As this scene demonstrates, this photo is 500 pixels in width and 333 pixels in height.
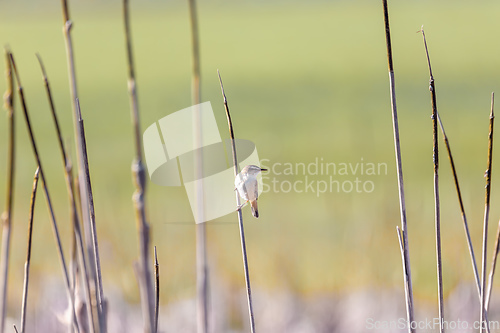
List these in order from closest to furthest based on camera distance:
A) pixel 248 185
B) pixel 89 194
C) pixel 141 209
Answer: pixel 141 209, pixel 89 194, pixel 248 185

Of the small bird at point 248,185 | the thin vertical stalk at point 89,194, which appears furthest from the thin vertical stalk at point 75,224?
the small bird at point 248,185

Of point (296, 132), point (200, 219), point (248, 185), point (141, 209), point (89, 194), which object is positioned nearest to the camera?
point (141, 209)

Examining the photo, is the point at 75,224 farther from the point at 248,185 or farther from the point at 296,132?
the point at 296,132

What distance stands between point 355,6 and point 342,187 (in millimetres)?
11729

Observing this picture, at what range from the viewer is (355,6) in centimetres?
1441

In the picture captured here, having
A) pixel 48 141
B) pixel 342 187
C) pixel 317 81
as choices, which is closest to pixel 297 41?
pixel 317 81

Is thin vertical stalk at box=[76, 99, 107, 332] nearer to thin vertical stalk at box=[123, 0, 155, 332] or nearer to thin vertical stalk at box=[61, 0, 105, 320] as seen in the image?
thin vertical stalk at box=[61, 0, 105, 320]

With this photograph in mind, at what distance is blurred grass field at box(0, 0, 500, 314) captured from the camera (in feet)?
8.17

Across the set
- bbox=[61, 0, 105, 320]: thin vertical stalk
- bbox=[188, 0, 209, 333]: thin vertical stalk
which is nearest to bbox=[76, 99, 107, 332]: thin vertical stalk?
bbox=[61, 0, 105, 320]: thin vertical stalk

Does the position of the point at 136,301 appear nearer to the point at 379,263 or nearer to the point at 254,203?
the point at 379,263

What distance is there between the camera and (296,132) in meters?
5.54

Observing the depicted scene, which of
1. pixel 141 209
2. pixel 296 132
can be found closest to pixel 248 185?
pixel 141 209

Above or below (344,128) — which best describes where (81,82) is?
above

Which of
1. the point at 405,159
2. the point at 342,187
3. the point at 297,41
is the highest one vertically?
the point at 297,41
